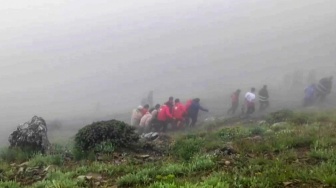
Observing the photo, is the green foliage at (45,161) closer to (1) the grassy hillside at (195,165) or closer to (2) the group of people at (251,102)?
(1) the grassy hillside at (195,165)

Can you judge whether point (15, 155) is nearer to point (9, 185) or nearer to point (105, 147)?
point (105, 147)

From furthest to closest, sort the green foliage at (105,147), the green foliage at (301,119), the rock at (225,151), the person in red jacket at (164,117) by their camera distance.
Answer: the person in red jacket at (164,117), the green foliage at (301,119), the green foliage at (105,147), the rock at (225,151)

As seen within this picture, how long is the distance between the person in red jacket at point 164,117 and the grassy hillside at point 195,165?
963 centimetres

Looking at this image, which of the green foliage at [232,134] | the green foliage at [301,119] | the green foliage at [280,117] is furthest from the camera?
the green foliage at [280,117]

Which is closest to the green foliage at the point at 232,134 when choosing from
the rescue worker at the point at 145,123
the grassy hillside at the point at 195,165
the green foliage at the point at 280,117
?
the grassy hillside at the point at 195,165

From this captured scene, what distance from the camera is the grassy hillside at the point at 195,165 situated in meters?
7.91

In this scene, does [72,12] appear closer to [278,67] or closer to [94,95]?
[94,95]

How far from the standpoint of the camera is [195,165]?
955cm

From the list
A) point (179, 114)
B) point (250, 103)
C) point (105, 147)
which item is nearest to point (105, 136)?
point (105, 147)

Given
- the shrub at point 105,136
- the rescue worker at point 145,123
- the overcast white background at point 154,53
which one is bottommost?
the rescue worker at point 145,123

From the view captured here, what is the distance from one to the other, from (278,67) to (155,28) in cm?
4605

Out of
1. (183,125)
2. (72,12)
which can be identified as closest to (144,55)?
(183,125)

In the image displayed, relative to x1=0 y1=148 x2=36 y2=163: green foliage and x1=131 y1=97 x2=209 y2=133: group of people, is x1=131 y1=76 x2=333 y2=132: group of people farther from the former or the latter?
x1=0 y1=148 x2=36 y2=163: green foliage

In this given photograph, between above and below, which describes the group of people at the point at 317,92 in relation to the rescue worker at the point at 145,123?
above
